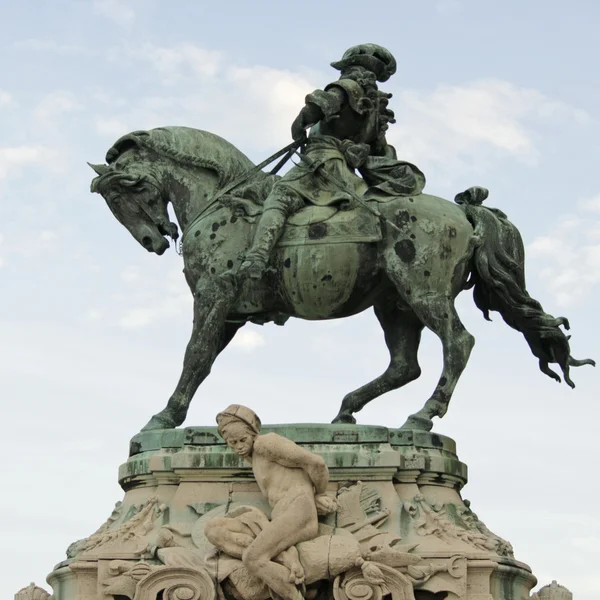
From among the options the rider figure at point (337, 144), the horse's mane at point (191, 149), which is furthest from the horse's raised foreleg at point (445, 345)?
the horse's mane at point (191, 149)

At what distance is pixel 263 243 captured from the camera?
16547 mm

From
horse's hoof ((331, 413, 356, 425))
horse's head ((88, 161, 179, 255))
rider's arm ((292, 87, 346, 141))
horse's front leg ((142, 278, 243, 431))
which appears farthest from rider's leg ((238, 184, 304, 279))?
horse's hoof ((331, 413, 356, 425))

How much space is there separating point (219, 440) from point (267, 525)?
1.18m

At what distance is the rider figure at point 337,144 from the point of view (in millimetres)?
16719

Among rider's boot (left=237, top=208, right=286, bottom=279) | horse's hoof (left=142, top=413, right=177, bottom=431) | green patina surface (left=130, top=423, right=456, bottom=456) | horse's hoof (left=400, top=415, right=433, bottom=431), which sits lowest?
green patina surface (left=130, top=423, right=456, bottom=456)

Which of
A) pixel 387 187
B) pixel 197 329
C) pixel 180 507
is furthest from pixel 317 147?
pixel 180 507

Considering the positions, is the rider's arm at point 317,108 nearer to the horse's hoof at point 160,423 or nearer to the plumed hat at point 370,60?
the plumed hat at point 370,60

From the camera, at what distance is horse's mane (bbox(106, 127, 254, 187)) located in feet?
57.2

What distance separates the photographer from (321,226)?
55.2 ft

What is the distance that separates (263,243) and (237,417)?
6.40ft

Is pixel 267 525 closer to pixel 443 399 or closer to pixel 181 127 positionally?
pixel 443 399

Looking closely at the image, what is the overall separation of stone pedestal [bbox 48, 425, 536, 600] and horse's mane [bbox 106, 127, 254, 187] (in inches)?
107

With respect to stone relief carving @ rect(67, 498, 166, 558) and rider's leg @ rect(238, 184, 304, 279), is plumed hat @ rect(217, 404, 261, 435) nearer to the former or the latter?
stone relief carving @ rect(67, 498, 166, 558)

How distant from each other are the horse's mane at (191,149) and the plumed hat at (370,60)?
1.41 metres
